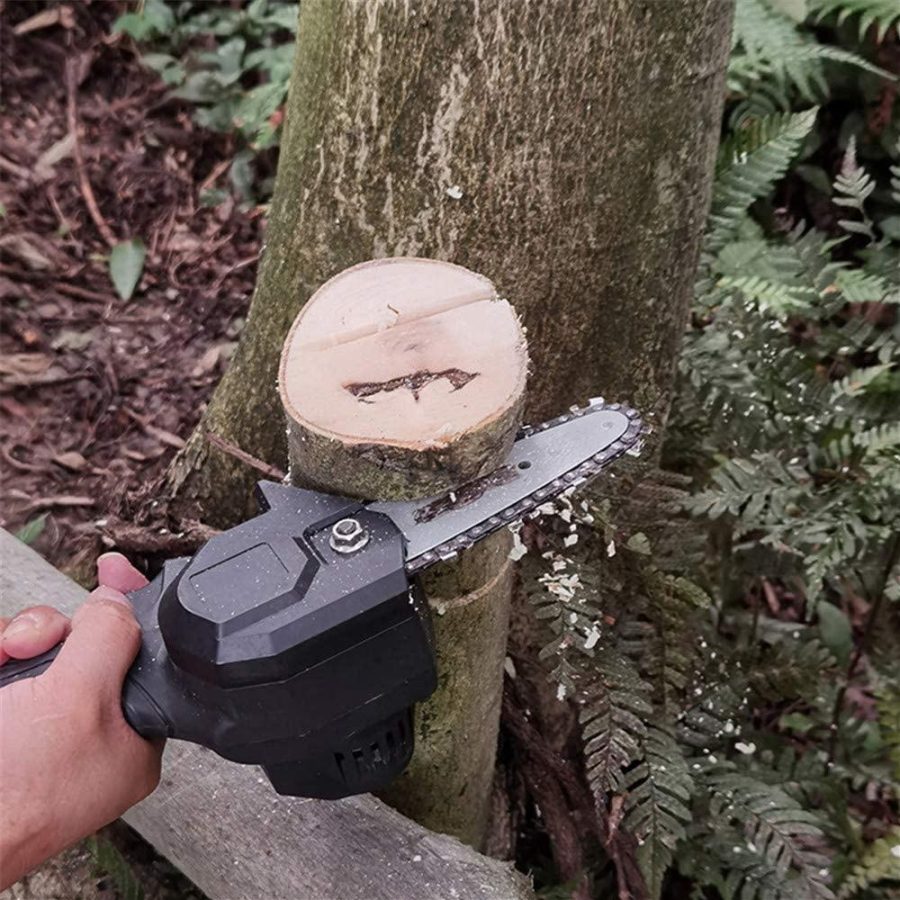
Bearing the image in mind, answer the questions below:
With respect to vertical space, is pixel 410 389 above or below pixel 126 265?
above

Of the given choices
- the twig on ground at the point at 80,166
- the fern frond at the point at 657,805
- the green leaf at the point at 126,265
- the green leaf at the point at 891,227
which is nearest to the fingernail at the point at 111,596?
the fern frond at the point at 657,805

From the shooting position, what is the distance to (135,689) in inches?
49.1

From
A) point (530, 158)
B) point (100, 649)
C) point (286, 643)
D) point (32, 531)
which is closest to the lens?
point (286, 643)

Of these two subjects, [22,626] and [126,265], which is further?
[126,265]

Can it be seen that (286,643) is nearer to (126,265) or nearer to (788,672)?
(788,672)

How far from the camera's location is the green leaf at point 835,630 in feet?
7.82

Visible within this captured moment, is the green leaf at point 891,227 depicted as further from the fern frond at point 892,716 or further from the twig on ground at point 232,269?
the twig on ground at point 232,269

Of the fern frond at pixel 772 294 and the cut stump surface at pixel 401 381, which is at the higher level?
the cut stump surface at pixel 401 381

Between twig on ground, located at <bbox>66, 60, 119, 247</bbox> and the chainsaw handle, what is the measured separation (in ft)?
7.52

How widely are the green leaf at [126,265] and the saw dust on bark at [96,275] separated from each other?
43mm

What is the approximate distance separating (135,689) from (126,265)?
2197 mm

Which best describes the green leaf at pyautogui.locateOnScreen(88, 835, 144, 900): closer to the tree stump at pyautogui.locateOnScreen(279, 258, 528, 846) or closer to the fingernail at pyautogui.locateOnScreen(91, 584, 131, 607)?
the fingernail at pyautogui.locateOnScreen(91, 584, 131, 607)

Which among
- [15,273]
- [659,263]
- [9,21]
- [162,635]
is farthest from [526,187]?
[9,21]

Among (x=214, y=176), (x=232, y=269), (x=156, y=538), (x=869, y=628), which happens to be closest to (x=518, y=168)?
(x=156, y=538)
